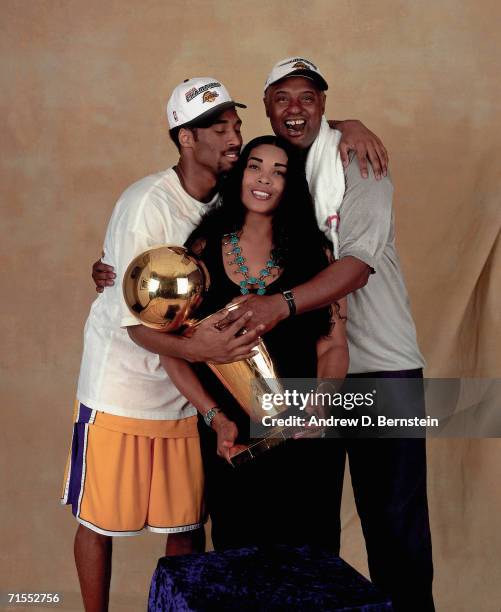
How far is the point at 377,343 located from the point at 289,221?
41 centimetres

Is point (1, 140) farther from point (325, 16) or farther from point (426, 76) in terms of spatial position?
point (426, 76)

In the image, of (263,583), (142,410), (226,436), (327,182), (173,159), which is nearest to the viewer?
(263,583)

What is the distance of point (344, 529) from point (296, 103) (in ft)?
Answer: 6.19

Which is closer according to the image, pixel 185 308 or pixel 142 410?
pixel 185 308

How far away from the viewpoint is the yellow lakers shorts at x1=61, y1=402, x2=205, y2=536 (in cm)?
256

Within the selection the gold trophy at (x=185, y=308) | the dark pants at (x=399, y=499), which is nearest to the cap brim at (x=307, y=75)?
the gold trophy at (x=185, y=308)

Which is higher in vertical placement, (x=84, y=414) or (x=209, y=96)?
(x=209, y=96)

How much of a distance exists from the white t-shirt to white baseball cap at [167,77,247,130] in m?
0.15

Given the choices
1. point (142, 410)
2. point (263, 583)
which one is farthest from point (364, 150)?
point (263, 583)

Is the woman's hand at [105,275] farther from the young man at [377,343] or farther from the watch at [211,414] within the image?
the young man at [377,343]

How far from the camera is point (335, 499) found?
2512mm

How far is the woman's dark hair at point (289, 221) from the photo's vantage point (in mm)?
2354

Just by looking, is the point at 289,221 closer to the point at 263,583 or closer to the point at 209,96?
the point at 209,96

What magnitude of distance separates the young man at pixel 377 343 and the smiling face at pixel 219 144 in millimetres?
143
